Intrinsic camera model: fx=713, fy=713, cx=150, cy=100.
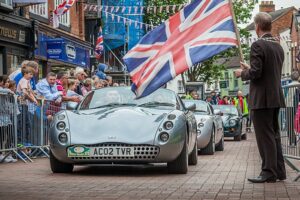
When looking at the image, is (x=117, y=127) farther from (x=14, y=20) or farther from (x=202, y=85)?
(x=202, y=85)

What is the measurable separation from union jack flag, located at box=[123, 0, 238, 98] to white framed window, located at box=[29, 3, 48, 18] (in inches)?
666

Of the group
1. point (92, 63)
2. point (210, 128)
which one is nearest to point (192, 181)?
point (210, 128)

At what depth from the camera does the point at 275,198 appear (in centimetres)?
730

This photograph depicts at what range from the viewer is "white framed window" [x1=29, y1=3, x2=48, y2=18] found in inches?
1000

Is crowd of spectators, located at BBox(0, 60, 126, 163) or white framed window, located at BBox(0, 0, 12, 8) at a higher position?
white framed window, located at BBox(0, 0, 12, 8)

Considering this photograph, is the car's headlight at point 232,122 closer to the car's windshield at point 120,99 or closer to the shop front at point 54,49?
the shop front at point 54,49

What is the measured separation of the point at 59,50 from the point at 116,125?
17022 mm

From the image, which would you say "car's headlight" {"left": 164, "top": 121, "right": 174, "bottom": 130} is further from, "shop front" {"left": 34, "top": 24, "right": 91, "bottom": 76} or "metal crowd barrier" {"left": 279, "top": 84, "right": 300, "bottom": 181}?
"shop front" {"left": 34, "top": 24, "right": 91, "bottom": 76}

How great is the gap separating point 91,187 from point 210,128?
25.0ft

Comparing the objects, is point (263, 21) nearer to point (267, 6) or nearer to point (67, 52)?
point (67, 52)

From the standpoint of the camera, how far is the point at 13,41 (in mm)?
22734

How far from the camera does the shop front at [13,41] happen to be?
21891 mm

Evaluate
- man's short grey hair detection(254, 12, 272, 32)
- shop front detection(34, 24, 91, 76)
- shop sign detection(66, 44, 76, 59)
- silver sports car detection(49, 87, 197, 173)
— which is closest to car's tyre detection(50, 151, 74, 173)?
silver sports car detection(49, 87, 197, 173)

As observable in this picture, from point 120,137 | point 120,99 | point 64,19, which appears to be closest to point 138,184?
point 120,137
